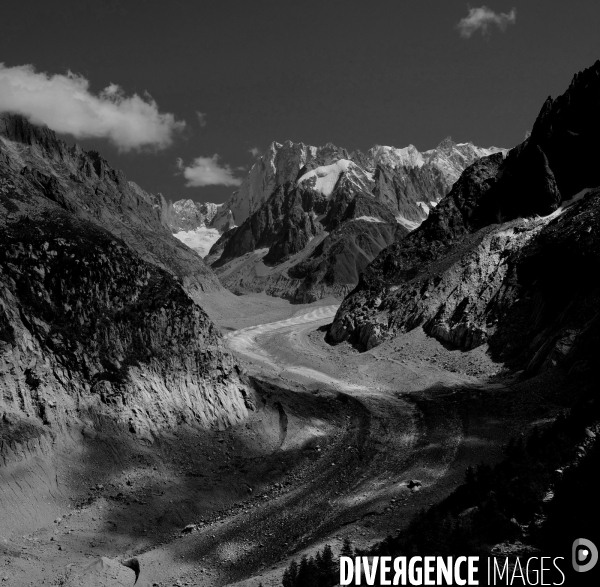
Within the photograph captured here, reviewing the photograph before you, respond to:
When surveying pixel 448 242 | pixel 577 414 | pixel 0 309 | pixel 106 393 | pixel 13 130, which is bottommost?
pixel 577 414

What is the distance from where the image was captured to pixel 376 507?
26.8m

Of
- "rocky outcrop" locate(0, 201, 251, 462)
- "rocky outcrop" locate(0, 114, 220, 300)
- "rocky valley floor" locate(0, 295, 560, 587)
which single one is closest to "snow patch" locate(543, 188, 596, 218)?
"rocky valley floor" locate(0, 295, 560, 587)

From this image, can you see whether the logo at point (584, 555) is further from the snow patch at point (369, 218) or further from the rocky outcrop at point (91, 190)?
the snow patch at point (369, 218)

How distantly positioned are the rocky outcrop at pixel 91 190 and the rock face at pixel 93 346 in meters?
61.9

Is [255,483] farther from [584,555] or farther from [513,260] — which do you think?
[513,260]

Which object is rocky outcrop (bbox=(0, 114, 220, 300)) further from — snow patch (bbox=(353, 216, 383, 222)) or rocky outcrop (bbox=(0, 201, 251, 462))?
rocky outcrop (bbox=(0, 201, 251, 462))

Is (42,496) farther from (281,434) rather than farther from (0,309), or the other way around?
(281,434)

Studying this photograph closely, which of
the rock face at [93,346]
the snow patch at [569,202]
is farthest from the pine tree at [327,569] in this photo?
the snow patch at [569,202]

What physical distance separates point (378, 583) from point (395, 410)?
24972 mm

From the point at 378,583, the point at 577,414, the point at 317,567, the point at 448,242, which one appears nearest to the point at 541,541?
the point at 378,583

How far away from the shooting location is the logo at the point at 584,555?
651 inches

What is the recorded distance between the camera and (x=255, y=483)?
30.7 meters

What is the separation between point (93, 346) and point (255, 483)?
12.0 meters

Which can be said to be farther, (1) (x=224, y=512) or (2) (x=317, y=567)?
(1) (x=224, y=512)
